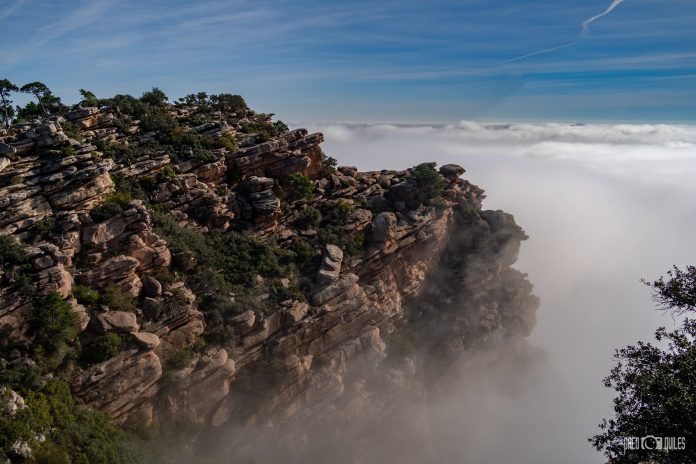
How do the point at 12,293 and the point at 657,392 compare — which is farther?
the point at 12,293

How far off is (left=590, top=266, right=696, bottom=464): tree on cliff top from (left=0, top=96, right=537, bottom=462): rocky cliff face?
22.4 m

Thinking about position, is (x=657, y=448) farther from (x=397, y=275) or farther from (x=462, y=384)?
(x=462, y=384)

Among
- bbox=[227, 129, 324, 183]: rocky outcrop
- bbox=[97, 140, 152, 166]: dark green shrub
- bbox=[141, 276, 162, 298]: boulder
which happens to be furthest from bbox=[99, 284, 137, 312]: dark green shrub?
bbox=[227, 129, 324, 183]: rocky outcrop

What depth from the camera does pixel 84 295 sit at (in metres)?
27.2

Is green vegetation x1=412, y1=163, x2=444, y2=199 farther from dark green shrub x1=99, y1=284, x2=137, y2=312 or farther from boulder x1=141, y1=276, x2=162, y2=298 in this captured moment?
dark green shrub x1=99, y1=284, x2=137, y2=312

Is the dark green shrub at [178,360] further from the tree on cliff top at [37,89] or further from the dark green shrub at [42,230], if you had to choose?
the tree on cliff top at [37,89]

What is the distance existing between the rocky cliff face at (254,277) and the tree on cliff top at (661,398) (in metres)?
22.4

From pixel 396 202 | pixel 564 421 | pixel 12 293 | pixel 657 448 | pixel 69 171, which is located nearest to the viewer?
pixel 657 448

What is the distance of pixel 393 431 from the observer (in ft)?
132

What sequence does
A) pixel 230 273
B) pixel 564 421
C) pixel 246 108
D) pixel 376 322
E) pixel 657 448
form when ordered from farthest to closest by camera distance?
pixel 564 421 < pixel 246 108 < pixel 376 322 < pixel 230 273 < pixel 657 448

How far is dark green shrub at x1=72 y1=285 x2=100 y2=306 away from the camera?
27172mm

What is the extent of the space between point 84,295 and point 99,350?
145 inches

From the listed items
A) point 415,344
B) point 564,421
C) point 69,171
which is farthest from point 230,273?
point 564,421

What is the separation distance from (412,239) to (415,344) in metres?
10.6
